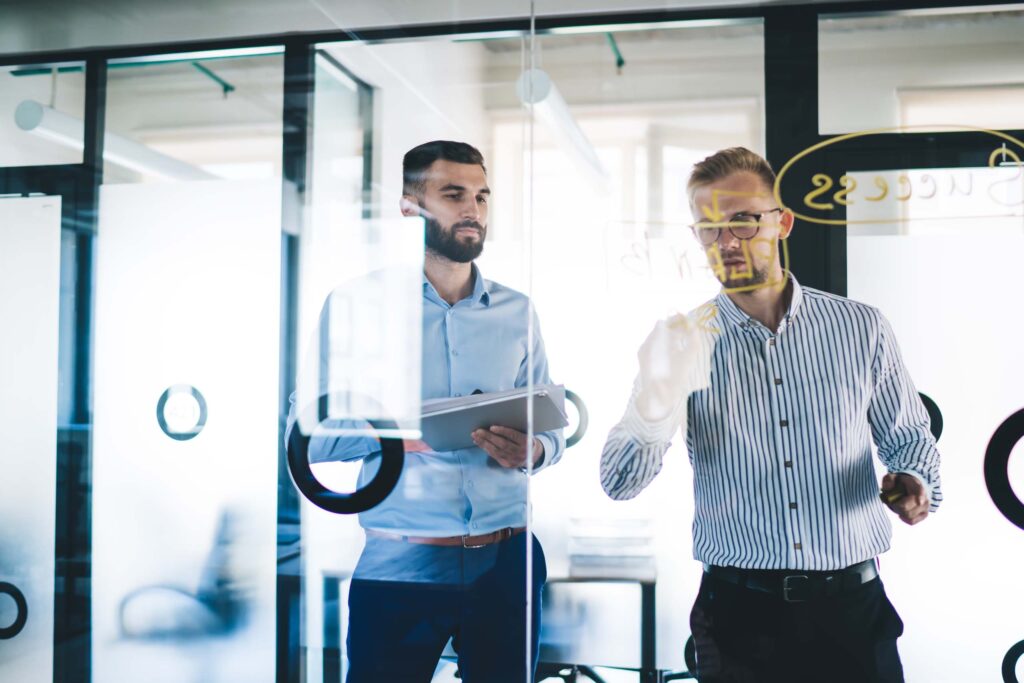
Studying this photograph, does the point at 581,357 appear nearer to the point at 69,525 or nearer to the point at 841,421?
the point at 841,421

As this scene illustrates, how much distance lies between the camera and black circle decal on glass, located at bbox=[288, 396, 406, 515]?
215cm

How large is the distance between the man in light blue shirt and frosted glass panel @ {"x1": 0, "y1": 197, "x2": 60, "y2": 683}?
3.33 feet

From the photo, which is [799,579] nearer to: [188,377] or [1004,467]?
[1004,467]

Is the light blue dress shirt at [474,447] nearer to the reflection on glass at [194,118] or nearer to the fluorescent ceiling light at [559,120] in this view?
the fluorescent ceiling light at [559,120]

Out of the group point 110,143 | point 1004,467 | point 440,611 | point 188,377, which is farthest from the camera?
point 110,143

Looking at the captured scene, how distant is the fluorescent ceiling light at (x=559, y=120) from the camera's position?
203 cm

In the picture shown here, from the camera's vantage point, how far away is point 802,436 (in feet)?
6.35

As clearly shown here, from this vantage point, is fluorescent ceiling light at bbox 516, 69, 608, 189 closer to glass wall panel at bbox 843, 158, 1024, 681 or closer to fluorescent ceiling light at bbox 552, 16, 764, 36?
fluorescent ceiling light at bbox 552, 16, 764, 36

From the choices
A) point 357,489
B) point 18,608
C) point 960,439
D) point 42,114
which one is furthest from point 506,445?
point 42,114

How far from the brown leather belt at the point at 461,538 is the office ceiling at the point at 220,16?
1.33 m

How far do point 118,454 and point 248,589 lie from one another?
0.55m

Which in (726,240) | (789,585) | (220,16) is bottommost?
(789,585)

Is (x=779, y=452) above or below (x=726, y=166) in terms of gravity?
below

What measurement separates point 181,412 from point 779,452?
163 centimetres
